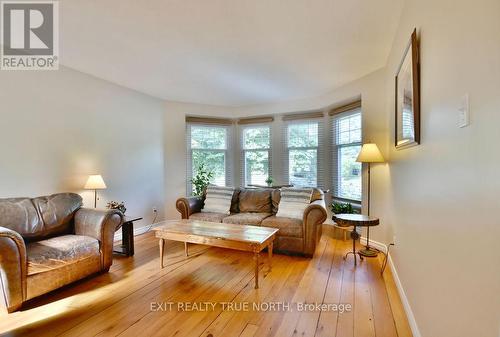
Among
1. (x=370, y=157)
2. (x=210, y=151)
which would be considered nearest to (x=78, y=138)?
(x=210, y=151)

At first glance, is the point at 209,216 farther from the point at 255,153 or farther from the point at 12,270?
the point at 12,270

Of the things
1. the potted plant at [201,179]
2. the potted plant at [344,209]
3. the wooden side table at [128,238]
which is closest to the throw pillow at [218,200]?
the potted plant at [201,179]

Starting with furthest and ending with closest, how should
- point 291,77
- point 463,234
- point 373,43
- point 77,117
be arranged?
point 291,77, point 77,117, point 373,43, point 463,234

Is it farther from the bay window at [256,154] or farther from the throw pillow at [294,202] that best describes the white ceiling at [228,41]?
the throw pillow at [294,202]

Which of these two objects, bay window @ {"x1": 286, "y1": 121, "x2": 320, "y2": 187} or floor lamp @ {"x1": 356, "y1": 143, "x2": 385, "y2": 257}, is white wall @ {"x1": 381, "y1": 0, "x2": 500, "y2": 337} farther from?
bay window @ {"x1": 286, "y1": 121, "x2": 320, "y2": 187}

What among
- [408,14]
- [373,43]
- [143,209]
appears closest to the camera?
[408,14]

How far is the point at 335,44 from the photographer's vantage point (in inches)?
105

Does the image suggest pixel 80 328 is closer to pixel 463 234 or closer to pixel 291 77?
pixel 463 234

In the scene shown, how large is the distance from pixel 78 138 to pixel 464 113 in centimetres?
398

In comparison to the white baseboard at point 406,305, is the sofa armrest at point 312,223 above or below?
above

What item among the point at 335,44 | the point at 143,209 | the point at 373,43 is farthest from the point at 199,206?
the point at 373,43

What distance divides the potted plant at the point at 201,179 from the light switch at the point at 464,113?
13.5ft

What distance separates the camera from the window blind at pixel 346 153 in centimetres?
392

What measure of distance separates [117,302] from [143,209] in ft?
7.66
